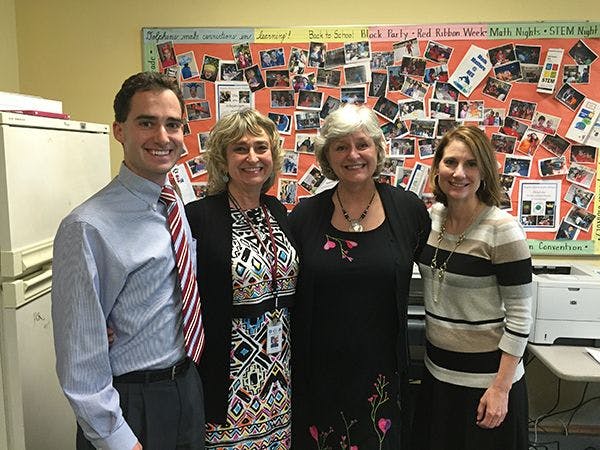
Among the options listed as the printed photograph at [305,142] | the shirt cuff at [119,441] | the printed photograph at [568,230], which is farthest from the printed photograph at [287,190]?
the shirt cuff at [119,441]

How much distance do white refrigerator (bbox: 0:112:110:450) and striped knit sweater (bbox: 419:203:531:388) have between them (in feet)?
4.10

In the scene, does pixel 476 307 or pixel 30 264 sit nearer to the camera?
pixel 30 264

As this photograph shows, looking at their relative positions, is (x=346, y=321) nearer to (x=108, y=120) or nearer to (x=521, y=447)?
(x=521, y=447)

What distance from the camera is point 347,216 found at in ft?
5.69

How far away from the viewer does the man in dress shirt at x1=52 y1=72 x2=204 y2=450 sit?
3.62 feet

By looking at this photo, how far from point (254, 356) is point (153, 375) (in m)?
0.36

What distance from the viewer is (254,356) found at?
1.53m

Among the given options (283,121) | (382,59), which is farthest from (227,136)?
(382,59)

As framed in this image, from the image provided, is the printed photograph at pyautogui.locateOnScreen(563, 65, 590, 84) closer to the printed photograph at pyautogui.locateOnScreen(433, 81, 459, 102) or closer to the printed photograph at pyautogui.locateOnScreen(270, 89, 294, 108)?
the printed photograph at pyautogui.locateOnScreen(433, 81, 459, 102)

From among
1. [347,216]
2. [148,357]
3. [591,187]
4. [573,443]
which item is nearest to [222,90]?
[347,216]

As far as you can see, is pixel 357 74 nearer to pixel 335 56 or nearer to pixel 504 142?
pixel 335 56

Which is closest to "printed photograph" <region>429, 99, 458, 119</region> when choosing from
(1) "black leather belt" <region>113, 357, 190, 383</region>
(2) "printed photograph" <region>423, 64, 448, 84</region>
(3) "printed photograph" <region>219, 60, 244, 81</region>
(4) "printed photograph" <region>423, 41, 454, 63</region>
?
(2) "printed photograph" <region>423, 64, 448, 84</region>

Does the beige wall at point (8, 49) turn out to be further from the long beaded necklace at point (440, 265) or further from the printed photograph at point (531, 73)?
the printed photograph at point (531, 73)

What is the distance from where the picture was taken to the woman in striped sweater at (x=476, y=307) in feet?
5.12
